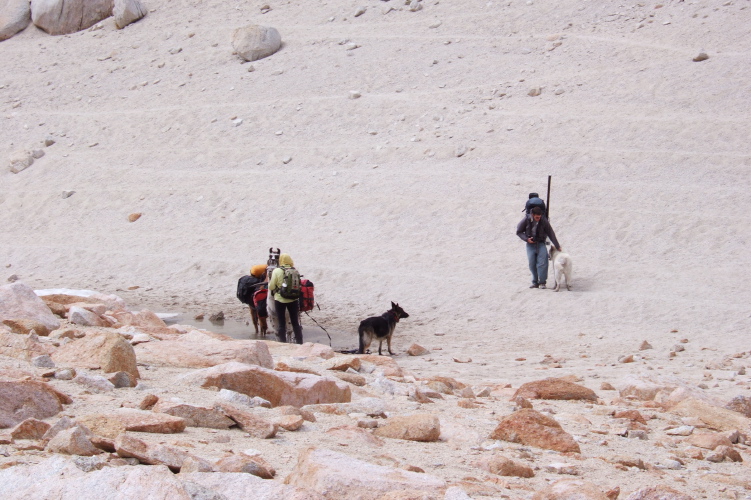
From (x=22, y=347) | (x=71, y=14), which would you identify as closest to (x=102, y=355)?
(x=22, y=347)

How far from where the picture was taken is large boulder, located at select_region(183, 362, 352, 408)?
5742mm

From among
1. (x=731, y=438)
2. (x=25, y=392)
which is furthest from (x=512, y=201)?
(x=25, y=392)

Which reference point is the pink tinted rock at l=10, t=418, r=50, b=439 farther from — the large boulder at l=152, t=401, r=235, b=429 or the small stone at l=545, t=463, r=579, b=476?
the small stone at l=545, t=463, r=579, b=476

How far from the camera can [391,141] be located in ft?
71.2

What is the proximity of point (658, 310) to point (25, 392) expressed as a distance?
10.8 metres

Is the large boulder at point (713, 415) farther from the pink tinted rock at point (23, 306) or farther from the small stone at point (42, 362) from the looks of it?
the pink tinted rock at point (23, 306)

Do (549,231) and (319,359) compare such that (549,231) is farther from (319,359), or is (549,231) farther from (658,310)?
(319,359)

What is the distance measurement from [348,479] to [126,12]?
31396 mm

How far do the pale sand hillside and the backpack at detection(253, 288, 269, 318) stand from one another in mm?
1520

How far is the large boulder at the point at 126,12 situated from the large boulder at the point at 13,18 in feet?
15.2

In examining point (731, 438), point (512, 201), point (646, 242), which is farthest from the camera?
point (512, 201)

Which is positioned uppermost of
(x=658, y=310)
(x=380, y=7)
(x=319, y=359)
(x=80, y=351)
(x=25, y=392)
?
(x=380, y=7)

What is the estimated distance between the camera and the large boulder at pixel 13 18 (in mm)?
34000

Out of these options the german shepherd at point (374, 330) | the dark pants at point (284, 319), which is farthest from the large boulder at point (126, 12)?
the german shepherd at point (374, 330)
